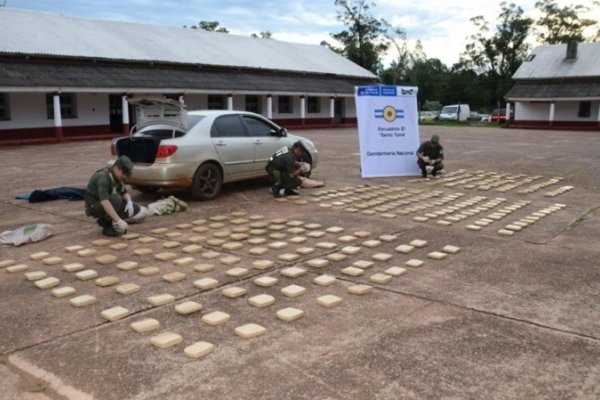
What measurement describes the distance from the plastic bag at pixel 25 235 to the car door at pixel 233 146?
10.5ft

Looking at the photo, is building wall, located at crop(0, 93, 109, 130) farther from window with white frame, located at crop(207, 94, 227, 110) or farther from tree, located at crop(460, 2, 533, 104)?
tree, located at crop(460, 2, 533, 104)

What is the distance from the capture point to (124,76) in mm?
25891

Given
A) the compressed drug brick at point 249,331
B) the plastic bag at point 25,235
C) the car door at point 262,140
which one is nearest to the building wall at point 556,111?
the car door at point 262,140

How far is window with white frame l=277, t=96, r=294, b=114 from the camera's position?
119ft

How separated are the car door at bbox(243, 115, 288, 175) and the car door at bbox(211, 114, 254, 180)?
0.13 meters

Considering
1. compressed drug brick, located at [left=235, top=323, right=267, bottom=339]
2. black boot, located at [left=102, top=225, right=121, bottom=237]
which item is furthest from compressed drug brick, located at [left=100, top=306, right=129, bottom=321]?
black boot, located at [left=102, top=225, right=121, bottom=237]

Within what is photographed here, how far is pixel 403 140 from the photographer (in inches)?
475

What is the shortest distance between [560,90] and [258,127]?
121 feet

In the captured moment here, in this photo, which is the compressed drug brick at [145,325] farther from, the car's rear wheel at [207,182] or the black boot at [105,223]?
the car's rear wheel at [207,182]

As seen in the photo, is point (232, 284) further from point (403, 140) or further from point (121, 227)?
point (403, 140)

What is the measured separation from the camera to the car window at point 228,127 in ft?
30.2

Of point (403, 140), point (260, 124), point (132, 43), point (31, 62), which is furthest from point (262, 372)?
point (132, 43)

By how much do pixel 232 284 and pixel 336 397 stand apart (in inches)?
85.0

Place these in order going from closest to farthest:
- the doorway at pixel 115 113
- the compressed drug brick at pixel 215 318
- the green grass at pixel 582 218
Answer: the compressed drug brick at pixel 215 318 → the green grass at pixel 582 218 → the doorway at pixel 115 113
